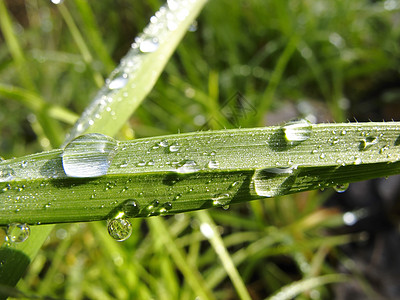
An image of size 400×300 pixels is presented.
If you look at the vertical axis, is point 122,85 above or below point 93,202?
above

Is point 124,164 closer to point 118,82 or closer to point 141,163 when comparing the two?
point 141,163

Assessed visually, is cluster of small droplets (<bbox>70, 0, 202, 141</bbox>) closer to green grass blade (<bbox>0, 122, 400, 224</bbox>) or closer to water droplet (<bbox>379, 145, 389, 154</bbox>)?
green grass blade (<bbox>0, 122, 400, 224</bbox>)

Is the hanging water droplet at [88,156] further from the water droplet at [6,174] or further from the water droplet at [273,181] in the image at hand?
the water droplet at [273,181]

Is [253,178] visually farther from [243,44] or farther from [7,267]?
[243,44]

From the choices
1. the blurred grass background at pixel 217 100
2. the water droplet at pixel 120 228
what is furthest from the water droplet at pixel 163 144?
the blurred grass background at pixel 217 100

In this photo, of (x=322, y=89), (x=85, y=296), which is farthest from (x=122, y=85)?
(x=322, y=89)

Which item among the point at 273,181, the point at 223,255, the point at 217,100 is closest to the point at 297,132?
the point at 273,181
